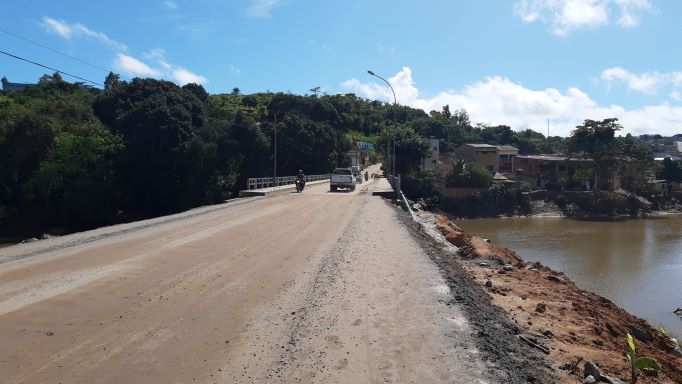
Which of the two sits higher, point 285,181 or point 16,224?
point 285,181

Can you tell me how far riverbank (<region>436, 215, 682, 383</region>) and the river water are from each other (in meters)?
8.03

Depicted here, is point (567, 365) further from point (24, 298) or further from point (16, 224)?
point (16, 224)

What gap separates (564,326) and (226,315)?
5.46 meters

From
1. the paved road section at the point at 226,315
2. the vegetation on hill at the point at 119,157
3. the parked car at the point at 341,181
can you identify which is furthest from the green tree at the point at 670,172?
the paved road section at the point at 226,315

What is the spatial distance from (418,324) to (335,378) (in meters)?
2.02

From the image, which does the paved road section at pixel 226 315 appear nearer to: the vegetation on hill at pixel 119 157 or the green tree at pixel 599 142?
the vegetation on hill at pixel 119 157

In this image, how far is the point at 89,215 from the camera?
39.4 metres

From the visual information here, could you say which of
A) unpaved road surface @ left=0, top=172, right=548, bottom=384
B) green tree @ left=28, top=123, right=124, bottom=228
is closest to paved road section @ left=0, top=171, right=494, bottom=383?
unpaved road surface @ left=0, top=172, right=548, bottom=384

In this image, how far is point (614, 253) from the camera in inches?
1470

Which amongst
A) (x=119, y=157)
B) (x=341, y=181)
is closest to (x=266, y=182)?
(x=341, y=181)

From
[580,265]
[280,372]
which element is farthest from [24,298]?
[580,265]

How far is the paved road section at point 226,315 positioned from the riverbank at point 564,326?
1.18 meters

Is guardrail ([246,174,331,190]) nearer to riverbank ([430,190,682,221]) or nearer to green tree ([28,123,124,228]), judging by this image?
green tree ([28,123,124,228])

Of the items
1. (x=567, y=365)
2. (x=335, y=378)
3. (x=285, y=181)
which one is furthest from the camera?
(x=285, y=181)
